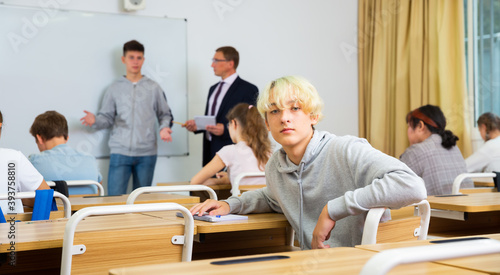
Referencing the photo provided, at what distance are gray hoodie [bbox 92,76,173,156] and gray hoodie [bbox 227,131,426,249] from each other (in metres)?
3.59

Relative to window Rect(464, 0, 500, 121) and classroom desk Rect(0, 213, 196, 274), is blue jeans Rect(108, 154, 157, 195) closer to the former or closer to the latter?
window Rect(464, 0, 500, 121)

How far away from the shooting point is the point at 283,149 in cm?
209

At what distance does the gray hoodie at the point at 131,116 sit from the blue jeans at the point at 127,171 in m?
0.06

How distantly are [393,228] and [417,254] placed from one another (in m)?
0.98

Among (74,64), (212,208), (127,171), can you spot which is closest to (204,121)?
(127,171)

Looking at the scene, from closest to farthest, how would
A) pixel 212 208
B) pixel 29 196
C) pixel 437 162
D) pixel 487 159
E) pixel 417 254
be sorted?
pixel 417 254
pixel 212 208
pixel 29 196
pixel 437 162
pixel 487 159

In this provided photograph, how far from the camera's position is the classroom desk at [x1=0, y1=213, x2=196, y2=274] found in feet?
4.98

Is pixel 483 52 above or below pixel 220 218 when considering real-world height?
above

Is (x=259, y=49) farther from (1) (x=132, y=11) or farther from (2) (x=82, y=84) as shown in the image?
(2) (x=82, y=84)

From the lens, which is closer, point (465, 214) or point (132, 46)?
point (465, 214)

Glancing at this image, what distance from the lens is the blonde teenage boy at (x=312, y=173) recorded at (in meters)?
1.76

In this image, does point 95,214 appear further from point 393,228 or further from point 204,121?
point 204,121

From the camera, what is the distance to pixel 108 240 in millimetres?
1585

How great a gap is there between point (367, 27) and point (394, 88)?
31.8 inches
